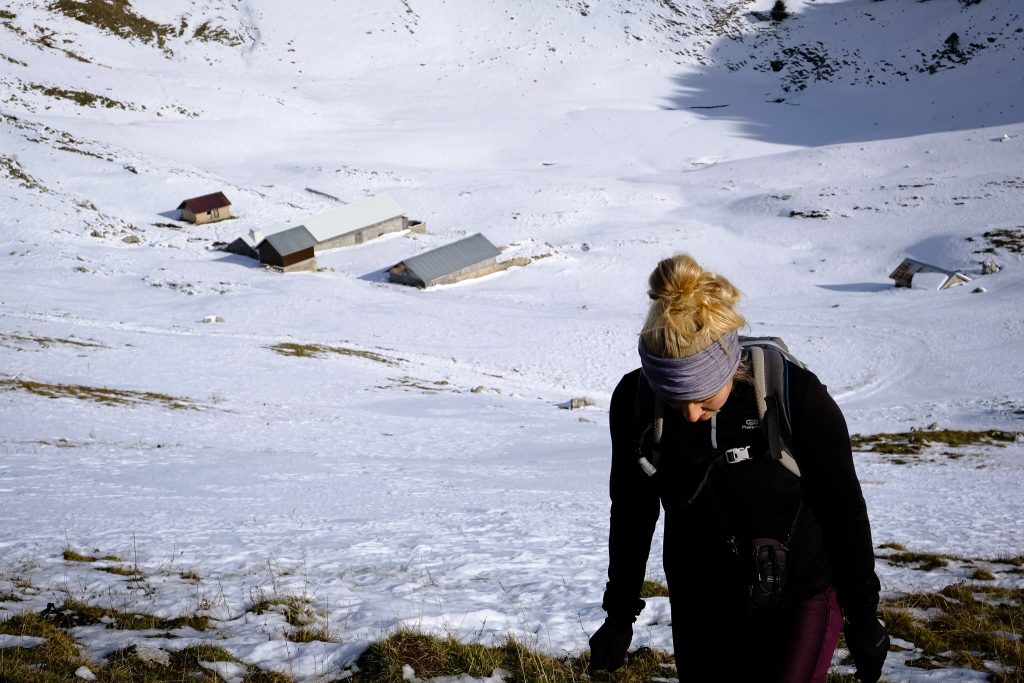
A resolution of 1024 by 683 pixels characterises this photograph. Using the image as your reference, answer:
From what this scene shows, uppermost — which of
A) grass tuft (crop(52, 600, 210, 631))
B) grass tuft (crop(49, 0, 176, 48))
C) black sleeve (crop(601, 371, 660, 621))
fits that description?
grass tuft (crop(49, 0, 176, 48))

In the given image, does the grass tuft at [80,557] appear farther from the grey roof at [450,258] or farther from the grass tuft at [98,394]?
the grey roof at [450,258]

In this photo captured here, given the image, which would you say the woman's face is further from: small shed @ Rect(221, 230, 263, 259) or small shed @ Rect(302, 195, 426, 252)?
small shed @ Rect(302, 195, 426, 252)

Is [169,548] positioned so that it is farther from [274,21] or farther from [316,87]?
[274,21]

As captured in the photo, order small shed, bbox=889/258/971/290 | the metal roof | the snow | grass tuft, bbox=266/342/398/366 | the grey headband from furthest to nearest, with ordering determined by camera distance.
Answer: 1. the metal roof
2. small shed, bbox=889/258/971/290
3. grass tuft, bbox=266/342/398/366
4. the snow
5. the grey headband

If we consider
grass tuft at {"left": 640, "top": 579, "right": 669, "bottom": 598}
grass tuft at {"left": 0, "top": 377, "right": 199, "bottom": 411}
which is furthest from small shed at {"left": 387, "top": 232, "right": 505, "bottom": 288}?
grass tuft at {"left": 640, "top": 579, "right": 669, "bottom": 598}

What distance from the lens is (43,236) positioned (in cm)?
5372

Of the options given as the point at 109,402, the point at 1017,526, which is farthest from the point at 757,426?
the point at 109,402

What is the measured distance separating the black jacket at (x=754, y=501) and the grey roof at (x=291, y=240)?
5566cm

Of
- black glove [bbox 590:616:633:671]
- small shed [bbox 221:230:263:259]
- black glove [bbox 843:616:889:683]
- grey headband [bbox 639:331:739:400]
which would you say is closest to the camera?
grey headband [bbox 639:331:739:400]

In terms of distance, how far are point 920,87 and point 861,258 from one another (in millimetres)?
68128

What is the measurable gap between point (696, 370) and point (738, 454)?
486 millimetres

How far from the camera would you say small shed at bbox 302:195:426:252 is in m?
61.8

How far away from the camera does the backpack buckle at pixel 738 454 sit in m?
3.62

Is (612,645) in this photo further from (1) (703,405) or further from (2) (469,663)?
(2) (469,663)
